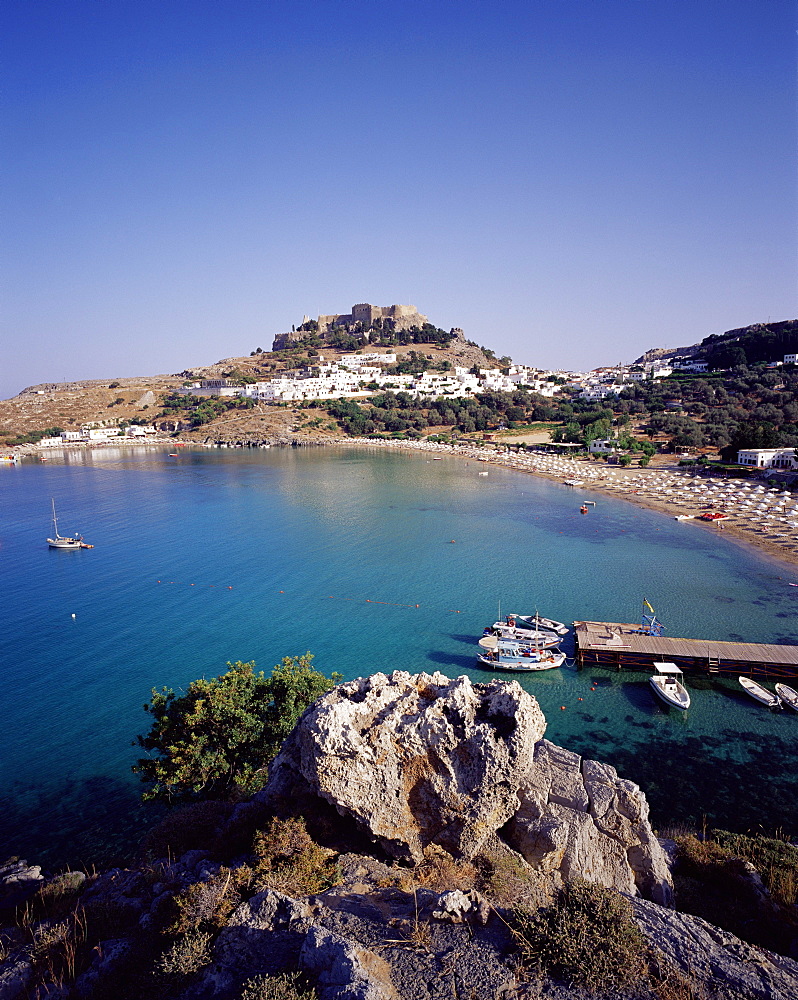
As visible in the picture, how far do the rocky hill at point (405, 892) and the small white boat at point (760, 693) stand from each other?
1323 cm

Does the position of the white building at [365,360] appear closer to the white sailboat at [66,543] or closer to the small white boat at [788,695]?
the white sailboat at [66,543]

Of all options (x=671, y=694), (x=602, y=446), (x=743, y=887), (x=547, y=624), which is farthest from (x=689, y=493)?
(x=743, y=887)

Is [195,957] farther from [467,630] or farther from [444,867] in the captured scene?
[467,630]

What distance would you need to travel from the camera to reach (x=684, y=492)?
54.9m

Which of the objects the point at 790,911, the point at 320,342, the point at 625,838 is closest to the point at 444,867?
the point at 625,838

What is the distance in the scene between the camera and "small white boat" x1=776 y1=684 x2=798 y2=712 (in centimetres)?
2022

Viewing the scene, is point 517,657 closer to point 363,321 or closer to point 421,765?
point 421,765

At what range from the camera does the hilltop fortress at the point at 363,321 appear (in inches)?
6506

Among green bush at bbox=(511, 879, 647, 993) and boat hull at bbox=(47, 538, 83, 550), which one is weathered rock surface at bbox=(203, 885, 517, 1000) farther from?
boat hull at bbox=(47, 538, 83, 550)

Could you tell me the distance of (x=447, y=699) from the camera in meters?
8.69

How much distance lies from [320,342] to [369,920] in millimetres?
167992

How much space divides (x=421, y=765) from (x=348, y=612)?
850 inches

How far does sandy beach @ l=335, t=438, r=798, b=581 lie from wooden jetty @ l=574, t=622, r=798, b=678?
14585mm

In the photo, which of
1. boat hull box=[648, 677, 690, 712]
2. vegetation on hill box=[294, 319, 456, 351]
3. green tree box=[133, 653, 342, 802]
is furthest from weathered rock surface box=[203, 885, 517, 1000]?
vegetation on hill box=[294, 319, 456, 351]
